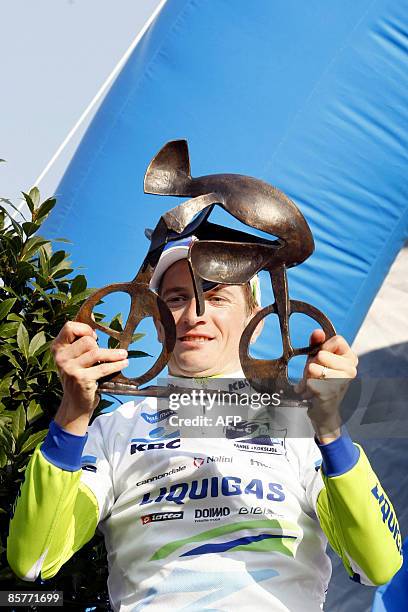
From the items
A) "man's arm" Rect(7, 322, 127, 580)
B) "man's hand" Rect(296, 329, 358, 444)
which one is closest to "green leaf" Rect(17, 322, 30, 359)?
"man's arm" Rect(7, 322, 127, 580)

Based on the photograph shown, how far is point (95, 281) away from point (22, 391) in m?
1.49

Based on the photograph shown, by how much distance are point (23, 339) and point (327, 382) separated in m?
0.61

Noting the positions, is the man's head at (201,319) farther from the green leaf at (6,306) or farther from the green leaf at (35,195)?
the green leaf at (35,195)

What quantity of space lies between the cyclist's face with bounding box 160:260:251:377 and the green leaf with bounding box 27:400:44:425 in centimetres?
25

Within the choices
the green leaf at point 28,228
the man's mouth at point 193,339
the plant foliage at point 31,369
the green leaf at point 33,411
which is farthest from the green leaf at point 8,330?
the man's mouth at point 193,339

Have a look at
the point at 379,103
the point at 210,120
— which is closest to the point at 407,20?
the point at 379,103

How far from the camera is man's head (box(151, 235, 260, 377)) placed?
4.72ft

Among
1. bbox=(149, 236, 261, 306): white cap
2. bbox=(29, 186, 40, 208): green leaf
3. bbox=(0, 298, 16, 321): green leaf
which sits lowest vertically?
bbox=(0, 298, 16, 321): green leaf

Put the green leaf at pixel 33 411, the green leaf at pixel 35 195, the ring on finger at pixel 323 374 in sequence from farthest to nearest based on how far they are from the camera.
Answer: the green leaf at pixel 35 195, the green leaf at pixel 33 411, the ring on finger at pixel 323 374

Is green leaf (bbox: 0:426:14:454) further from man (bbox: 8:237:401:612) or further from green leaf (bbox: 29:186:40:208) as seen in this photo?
green leaf (bbox: 29:186:40:208)

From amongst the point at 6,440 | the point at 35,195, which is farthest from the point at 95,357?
→ the point at 35,195

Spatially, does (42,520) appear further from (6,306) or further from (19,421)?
(6,306)

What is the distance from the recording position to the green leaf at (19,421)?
152 centimetres

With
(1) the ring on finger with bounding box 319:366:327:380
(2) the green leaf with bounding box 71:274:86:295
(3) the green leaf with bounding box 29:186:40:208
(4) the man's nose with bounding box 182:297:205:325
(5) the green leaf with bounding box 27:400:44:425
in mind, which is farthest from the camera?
(3) the green leaf with bounding box 29:186:40:208
